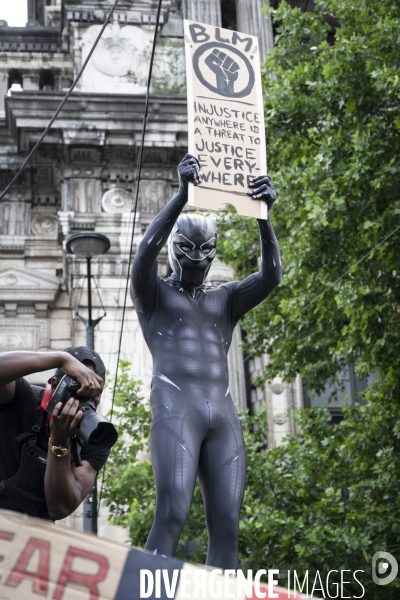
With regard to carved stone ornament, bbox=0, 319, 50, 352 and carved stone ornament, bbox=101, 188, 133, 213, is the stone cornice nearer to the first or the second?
carved stone ornament, bbox=101, 188, 133, 213

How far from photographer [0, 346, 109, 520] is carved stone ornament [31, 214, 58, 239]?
68.1 feet

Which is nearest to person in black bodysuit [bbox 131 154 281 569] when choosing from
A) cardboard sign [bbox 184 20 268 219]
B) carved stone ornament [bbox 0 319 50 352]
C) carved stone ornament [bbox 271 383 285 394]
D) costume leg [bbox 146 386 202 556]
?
costume leg [bbox 146 386 202 556]

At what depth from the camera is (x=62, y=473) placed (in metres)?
5.62

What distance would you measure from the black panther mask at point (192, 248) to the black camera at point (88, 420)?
143 centimetres

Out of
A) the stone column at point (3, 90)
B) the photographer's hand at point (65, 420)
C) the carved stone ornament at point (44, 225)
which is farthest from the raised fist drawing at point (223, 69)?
the stone column at point (3, 90)

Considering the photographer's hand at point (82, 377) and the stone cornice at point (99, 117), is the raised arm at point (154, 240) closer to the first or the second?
the photographer's hand at point (82, 377)

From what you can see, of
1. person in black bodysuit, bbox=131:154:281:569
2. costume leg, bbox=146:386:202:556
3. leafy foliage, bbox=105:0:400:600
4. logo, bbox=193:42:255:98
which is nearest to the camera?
costume leg, bbox=146:386:202:556

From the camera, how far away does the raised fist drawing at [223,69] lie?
7.10 metres

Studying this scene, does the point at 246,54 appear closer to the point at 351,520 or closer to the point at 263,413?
the point at 351,520

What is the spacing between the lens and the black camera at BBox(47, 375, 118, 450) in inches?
211

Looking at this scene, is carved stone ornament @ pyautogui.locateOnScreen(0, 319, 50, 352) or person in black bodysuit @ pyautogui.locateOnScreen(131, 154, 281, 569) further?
carved stone ornament @ pyautogui.locateOnScreen(0, 319, 50, 352)

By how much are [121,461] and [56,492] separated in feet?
41.5

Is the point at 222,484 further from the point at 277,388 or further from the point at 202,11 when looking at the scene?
the point at 202,11

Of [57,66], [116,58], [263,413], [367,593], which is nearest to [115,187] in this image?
[116,58]
